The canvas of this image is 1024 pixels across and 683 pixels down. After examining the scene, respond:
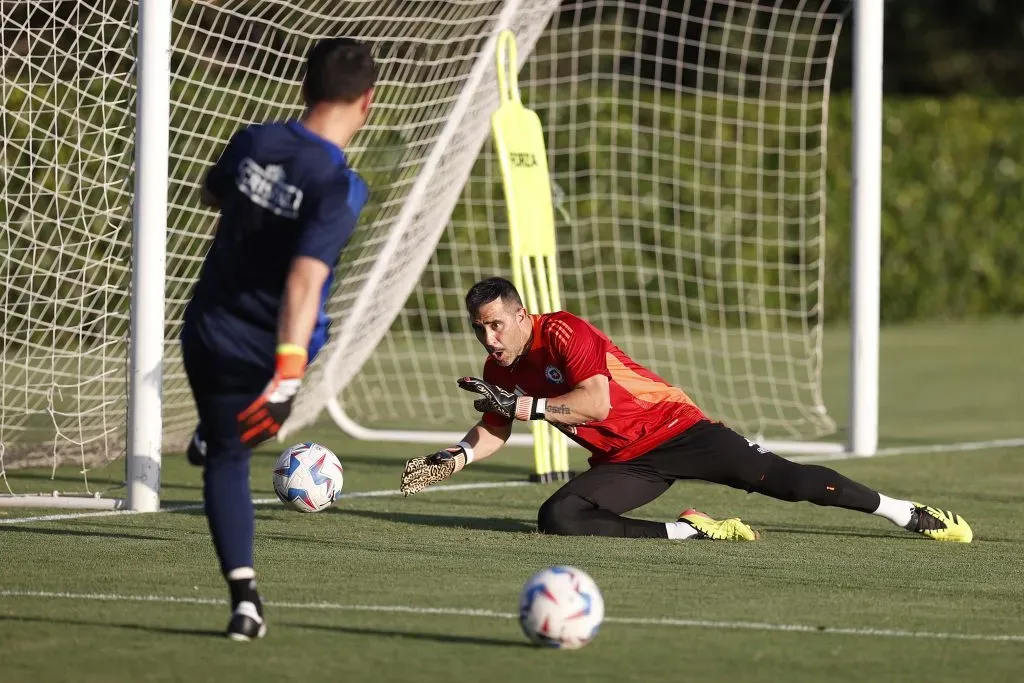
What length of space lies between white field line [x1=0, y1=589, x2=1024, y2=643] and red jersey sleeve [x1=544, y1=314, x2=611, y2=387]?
166 centimetres

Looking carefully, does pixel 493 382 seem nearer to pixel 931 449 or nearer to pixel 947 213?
pixel 931 449

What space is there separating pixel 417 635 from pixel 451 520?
9.04 ft

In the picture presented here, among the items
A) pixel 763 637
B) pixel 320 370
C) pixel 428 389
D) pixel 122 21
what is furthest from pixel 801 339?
pixel 763 637

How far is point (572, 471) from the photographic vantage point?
9.93 metres

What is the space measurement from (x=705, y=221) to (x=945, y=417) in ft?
26.5

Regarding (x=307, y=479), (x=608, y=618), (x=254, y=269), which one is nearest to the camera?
(x=254, y=269)

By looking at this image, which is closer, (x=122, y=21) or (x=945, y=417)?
(x=122, y=21)

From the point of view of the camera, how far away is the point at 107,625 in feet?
17.6

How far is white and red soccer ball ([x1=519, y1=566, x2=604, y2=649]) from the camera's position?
498 centimetres

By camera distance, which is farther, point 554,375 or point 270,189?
point 554,375

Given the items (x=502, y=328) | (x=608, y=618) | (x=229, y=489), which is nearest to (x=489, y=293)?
(x=502, y=328)

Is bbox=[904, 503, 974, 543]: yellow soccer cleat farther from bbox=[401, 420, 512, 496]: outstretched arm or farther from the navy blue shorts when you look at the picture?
the navy blue shorts

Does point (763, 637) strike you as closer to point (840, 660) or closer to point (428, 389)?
point (840, 660)

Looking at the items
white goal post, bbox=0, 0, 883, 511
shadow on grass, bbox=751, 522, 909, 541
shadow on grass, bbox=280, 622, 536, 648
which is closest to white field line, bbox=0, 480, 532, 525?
white goal post, bbox=0, 0, 883, 511
